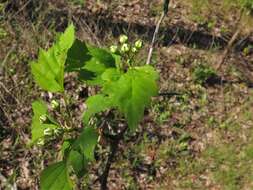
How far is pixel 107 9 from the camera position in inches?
249

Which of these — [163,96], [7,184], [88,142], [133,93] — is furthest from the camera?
[163,96]

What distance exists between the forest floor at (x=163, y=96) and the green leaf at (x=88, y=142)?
9.75ft

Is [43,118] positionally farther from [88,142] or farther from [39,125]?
[88,142]

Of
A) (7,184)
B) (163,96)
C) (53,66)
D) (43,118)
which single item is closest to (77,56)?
(53,66)

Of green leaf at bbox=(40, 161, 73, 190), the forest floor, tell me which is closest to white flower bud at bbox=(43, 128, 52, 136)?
green leaf at bbox=(40, 161, 73, 190)

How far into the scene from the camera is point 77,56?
1404 mm

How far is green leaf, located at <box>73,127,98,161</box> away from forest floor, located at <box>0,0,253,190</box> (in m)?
2.97

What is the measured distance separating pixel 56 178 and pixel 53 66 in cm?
31

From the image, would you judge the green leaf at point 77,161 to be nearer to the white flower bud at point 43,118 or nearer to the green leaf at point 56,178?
the green leaf at point 56,178

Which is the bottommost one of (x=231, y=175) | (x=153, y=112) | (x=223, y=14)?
(x=231, y=175)

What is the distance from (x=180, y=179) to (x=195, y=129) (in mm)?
677

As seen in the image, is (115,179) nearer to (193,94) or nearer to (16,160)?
(16,160)

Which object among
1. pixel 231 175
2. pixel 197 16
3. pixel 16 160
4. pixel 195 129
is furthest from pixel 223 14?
pixel 16 160

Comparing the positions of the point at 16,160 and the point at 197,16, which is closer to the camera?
the point at 16,160
